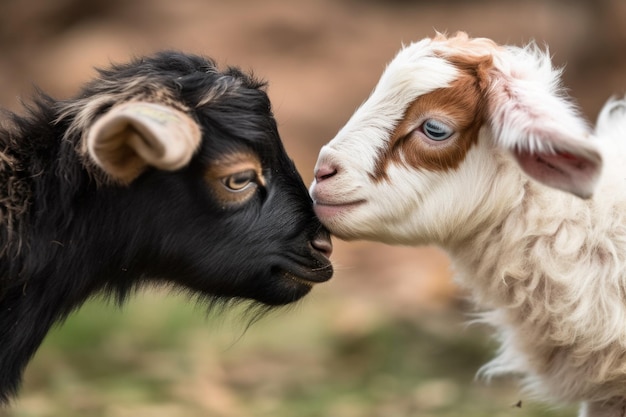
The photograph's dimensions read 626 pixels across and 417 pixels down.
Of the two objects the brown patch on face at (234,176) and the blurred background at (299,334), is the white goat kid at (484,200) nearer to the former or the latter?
the brown patch on face at (234,176)

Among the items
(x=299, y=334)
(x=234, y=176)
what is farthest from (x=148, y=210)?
(x=299, y=334)

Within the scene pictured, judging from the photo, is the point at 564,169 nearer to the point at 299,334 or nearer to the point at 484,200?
the point at 484,200

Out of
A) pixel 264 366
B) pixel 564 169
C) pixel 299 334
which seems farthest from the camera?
pixel 299 334

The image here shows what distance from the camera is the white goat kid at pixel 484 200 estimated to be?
461 centimetres

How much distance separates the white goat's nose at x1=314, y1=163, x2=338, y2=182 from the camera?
15.5 ft

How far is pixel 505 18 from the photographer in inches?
650

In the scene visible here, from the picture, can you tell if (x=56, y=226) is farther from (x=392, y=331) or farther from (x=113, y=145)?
(x=392, y=331)

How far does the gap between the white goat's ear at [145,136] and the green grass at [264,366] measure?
380 cm

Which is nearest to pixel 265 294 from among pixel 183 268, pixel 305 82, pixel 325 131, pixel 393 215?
pixel 183 268

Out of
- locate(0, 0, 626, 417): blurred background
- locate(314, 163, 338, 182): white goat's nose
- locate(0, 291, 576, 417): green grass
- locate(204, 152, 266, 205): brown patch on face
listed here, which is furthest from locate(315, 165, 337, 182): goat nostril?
locate(0, 291, 576, 417): green grass

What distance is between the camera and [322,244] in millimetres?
4891

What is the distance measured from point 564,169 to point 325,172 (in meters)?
1.13

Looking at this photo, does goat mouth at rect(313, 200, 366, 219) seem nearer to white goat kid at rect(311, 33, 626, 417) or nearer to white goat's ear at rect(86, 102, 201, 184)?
white goat kid at rect(311, 33, 626, 417)

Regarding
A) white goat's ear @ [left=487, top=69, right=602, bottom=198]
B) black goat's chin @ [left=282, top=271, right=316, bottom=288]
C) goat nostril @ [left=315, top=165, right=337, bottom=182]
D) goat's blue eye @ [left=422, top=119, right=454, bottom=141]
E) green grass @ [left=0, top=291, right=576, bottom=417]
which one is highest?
white goat's ear @ [left=487, top=69, right=602, bottom=198]
